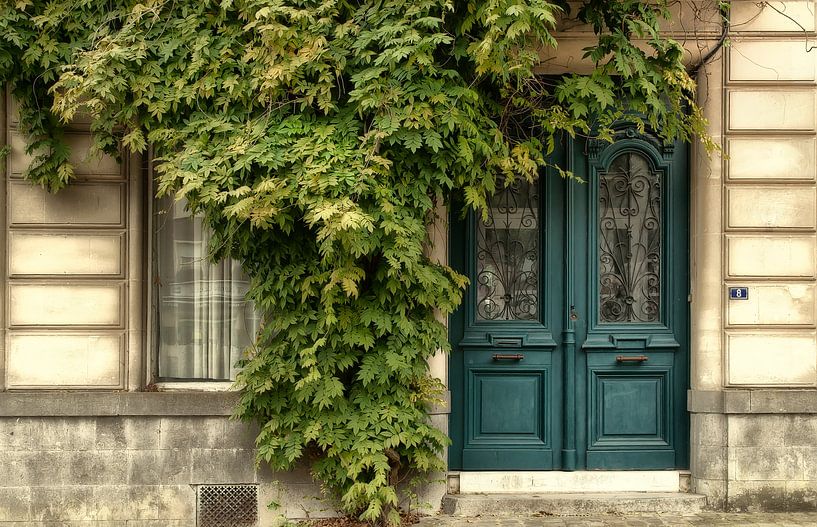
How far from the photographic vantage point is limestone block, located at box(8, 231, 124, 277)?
728cm

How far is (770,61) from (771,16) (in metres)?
0.40

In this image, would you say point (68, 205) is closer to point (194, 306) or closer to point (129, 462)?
point (194, 306)

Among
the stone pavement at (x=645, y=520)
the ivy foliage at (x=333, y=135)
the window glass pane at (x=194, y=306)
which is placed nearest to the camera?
the ivy foliage at (x=333, y=135)

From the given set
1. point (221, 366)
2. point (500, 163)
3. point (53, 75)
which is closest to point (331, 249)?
point (500, 163)

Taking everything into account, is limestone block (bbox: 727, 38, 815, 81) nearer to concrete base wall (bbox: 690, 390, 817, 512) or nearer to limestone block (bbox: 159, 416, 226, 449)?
concrete base wall (bbox: 690, 390, 817, 512)

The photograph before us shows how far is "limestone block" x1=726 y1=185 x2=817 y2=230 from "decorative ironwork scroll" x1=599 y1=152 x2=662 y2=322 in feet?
2.18

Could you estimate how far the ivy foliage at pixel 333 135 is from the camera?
6.30 metres

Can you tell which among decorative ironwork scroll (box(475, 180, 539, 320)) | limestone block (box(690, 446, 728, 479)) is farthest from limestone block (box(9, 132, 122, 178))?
limestone block (box(690, 446, 728, 479))

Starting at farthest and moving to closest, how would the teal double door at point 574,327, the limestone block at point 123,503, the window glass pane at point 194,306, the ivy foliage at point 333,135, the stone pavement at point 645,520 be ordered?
1. the teal double door at point 574,327
2. the window glass pane at point 194,306
3. the limestone block at point 123,503
4. the stone pavement at point 645,520
5. the ivy foliage at point 333,135

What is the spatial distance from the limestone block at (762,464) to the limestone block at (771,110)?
278 centimetres

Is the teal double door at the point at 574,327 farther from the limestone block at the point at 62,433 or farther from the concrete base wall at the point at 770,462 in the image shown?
the limestone block at the point at 62,433

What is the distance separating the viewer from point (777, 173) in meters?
7.47

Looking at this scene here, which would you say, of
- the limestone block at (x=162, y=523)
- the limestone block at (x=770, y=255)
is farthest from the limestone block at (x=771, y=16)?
the limestone block at (x=162, y=523)

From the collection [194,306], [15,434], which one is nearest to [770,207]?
[194,306]
